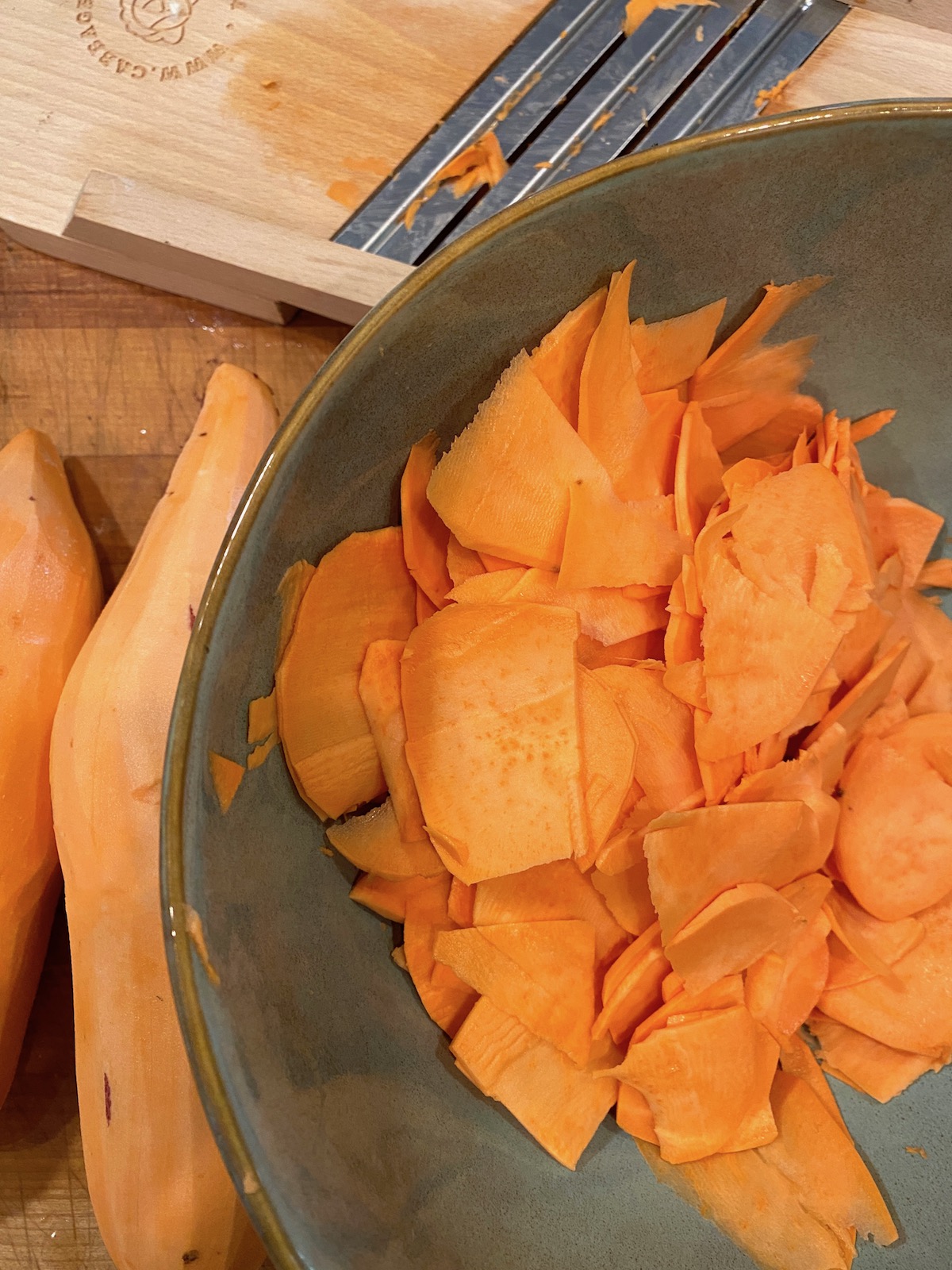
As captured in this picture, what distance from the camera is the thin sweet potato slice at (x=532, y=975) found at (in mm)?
615

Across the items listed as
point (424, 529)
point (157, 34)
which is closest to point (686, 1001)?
point (424, 529)

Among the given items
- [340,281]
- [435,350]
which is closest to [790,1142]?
[435,350]

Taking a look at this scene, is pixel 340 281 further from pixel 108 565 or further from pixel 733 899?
pixel 733 899

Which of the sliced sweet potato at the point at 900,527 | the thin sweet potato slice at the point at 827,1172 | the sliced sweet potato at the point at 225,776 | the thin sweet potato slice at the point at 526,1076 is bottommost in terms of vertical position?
the thin sweet potato slice at the point at 526,1076

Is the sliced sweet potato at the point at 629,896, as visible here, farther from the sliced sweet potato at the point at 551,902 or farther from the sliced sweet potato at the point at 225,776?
the sliced sweet potato at the point at 225,776

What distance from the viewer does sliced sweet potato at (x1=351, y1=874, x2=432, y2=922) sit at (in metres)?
0.65

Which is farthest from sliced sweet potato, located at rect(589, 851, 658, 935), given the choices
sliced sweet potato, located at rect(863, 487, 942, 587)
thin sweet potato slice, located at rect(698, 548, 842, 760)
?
sliced sweet potato, located at rect(863, 487, 942, 587)

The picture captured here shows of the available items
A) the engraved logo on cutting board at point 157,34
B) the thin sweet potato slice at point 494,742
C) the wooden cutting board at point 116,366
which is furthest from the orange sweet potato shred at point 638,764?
the engraved logo on cutting board at point 157,34

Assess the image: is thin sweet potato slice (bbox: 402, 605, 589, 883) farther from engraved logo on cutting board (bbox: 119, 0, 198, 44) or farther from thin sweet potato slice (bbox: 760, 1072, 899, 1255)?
engraved logo on cutting board (bbox: 119, 0, 198, 44)

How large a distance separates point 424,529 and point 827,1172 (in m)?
0.56

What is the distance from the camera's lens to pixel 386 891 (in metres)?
0.65

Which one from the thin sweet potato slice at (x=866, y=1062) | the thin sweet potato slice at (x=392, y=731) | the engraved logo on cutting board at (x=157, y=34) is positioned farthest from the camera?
the engraved logo on cutting board at (x=157, y=34)

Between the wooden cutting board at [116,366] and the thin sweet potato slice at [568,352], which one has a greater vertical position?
the thin sweet potato slice at [568,352]

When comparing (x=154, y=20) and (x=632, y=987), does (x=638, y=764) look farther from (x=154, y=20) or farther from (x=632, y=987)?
(x=154, y=20)
